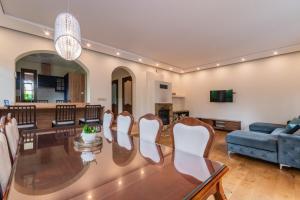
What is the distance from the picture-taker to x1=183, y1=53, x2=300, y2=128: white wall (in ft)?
15.9

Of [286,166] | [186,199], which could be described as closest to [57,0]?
[186,199]

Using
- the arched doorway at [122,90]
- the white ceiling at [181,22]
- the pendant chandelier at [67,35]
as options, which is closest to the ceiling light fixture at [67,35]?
the pendant chandelier at [67,35]

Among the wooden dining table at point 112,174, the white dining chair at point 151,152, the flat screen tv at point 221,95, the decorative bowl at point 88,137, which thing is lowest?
the white dining chair at point 151,152

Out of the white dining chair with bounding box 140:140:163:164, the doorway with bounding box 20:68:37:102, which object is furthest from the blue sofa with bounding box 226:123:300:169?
the doorway with bounding box 20:68:37:102

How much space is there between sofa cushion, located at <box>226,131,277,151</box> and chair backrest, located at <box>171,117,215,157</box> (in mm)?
2174

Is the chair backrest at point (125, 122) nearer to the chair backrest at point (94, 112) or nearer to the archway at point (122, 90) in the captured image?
the chair backrest at point (94, 112)

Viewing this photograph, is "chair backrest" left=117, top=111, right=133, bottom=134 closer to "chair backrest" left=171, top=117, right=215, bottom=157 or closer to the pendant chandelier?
"chair backrest" left=171, top=117, right=215, bottom=157

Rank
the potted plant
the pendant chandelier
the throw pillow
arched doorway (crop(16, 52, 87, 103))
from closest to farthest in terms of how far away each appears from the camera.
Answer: the potted plant
the pendant chandelier
the throw pillow
arched doorway (crop(16, 52, 87, 103))

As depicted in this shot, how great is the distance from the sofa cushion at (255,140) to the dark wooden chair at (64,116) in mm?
3551

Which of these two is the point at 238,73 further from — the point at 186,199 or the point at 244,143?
the point at 186,199

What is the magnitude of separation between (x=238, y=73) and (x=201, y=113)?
221 centimetres

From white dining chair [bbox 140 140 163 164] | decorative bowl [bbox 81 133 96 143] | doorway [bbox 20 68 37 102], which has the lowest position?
white dining chair [bbox 140 140 163 164]

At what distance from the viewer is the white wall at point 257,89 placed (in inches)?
191

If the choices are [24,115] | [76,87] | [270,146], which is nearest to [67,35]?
[24,115]
